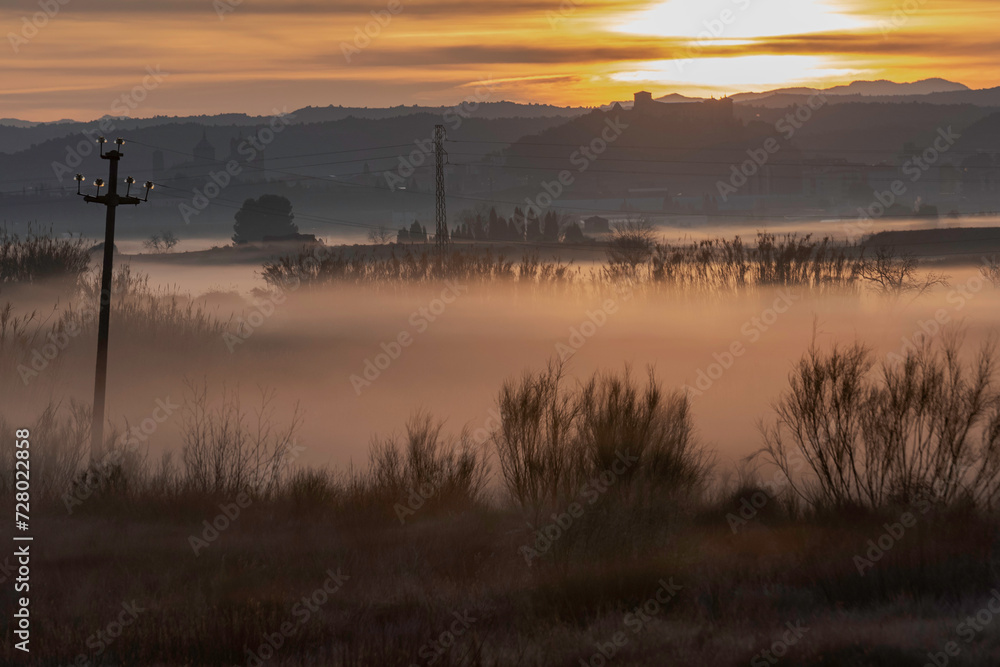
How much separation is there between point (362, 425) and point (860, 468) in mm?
34097

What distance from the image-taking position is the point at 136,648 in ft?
34.7

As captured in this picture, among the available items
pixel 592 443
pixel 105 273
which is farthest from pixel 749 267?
pixel 592 443

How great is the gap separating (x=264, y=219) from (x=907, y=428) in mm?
176195

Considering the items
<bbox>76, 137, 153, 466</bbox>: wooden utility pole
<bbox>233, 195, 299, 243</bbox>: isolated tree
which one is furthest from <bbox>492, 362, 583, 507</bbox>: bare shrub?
<bbox>233, 195, 299, 243</bbox>: isolated tree

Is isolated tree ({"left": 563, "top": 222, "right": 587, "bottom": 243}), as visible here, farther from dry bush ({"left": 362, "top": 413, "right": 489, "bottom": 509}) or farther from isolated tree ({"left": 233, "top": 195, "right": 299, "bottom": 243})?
dry bush ({"left": 362, "top": 413, "right": 489, "bottom": 509})

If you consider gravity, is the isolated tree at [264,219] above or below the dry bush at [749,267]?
above

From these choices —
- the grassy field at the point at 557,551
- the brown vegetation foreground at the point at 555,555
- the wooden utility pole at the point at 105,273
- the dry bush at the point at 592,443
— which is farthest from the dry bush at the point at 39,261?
the dry bush at the point at 592,443

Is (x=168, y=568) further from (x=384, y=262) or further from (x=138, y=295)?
(x=384, y=262)

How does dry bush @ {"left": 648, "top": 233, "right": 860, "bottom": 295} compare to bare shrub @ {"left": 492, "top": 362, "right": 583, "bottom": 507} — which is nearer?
bare shrub @ {"left": 492, "top": 362, "right": 583, "bottom": 507}

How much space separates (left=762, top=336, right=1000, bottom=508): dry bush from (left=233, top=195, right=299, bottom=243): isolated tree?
17218 centimetres

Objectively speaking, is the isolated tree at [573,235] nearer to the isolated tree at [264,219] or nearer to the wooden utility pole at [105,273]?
the isolated tree at [264,219]

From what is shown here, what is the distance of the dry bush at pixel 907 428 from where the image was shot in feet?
56.0

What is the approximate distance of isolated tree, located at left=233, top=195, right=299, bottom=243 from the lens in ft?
601

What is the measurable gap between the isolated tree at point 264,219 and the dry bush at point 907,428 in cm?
17218
